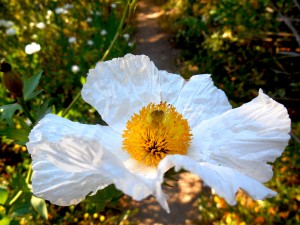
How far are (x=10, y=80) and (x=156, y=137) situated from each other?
47cm

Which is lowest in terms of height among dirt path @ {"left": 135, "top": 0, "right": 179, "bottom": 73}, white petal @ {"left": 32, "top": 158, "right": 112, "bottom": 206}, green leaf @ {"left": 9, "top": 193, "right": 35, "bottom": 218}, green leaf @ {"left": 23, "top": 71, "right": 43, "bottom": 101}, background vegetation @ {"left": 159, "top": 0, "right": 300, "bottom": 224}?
dirt path @ {"left": 135, "top": 0, "right": 179, "bottom": 73}

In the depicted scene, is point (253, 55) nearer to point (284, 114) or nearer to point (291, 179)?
point (291, 179)

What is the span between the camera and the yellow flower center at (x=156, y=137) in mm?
823

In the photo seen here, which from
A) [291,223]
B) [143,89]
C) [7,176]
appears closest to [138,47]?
[7,176]

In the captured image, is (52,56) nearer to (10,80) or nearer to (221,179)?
(10,80)

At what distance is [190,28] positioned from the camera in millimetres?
4246

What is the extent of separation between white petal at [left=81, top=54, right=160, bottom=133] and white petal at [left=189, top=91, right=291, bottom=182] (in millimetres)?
210

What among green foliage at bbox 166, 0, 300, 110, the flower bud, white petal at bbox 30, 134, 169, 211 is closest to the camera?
white petal at bbox 30, 134, 169, 211

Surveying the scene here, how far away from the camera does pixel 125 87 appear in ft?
3.45

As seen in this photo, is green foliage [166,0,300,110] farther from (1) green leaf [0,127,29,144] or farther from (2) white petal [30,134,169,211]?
(2) white petal [30,134,169,211]

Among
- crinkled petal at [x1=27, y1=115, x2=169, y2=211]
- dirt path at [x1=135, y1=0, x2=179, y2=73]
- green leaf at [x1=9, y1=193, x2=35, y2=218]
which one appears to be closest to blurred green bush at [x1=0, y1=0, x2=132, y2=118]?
dirt path at [x1=135, y1=0, x2=179, y2=73]

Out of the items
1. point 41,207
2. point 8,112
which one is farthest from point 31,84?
point 41,207

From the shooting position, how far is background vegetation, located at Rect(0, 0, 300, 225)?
236 centimetres

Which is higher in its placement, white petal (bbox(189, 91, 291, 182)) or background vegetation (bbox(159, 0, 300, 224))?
white petal (bbox(189, 91, 291, 182))
